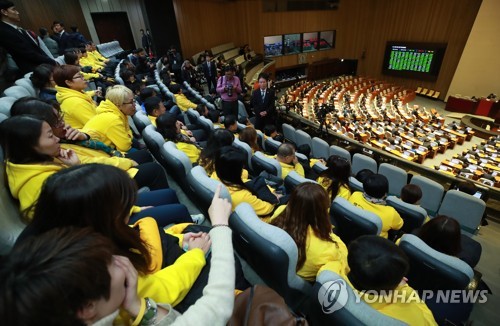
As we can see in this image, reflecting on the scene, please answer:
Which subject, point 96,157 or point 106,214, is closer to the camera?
point 106,214

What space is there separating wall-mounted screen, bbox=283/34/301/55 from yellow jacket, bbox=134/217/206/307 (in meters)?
12.6

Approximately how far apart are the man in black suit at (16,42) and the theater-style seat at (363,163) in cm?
391

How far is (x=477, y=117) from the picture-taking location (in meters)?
8.77

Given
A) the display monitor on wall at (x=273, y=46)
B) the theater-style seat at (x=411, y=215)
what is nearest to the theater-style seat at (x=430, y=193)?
the theater-style seat at (x=411, y=215)

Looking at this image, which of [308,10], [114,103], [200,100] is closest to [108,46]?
[200,100]

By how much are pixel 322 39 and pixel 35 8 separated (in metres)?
11.6

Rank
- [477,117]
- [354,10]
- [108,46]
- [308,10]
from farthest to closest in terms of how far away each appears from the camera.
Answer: [354,10] < [308,10] < [477,117] < [108,46]

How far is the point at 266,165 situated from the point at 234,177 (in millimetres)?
803

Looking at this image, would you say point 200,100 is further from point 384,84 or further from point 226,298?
point 384,84

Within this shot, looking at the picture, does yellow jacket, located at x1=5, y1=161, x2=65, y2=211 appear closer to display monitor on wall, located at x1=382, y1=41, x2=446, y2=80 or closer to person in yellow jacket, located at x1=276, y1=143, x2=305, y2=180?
person in yellow jacket, located at x1=276, y1=143, x2=305, y2=180

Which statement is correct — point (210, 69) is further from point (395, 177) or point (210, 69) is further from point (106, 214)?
point (106, 214)

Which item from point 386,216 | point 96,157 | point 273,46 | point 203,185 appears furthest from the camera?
point 273,46

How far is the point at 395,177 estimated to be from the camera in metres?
3.05

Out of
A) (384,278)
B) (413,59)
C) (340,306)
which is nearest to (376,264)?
(384,278)
